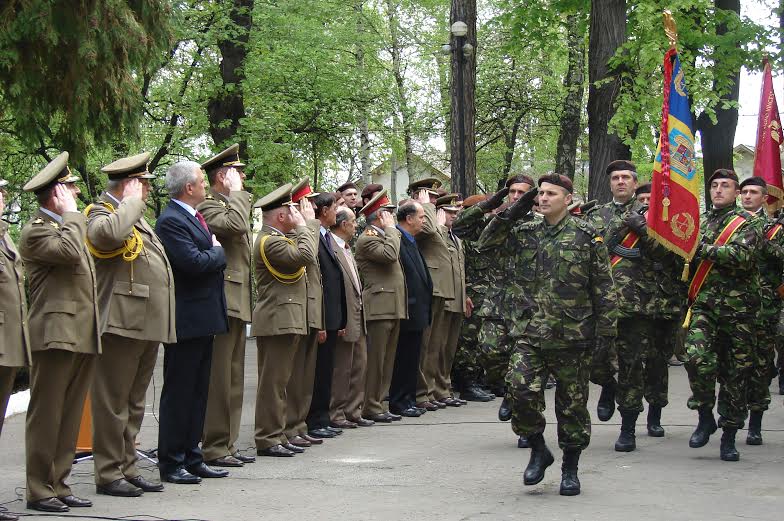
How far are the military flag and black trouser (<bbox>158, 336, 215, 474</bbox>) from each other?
12.6 feet

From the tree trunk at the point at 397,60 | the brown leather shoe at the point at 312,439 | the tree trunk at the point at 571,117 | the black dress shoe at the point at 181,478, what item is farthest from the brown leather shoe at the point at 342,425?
the tree trunk at the point at 397,60

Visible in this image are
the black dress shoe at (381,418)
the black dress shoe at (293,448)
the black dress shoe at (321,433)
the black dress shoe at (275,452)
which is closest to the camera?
the black dress shoe at (275,452)

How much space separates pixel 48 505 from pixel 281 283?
3106 mm

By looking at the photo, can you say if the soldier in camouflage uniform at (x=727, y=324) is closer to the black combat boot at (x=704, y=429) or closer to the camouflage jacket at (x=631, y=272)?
the black combat boot at (x=704, y=429)

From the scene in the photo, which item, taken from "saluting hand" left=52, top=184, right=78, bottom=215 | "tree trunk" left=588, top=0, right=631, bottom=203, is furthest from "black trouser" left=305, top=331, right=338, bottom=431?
"tree trunk" left=588, top=0, right=631, bottom=203

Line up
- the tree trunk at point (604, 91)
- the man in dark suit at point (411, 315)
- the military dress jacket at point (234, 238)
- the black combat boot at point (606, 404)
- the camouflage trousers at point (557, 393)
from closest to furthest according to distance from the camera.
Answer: the camouflage trousers at point (557, 393) < the military dress jacket at point (234, 238) < the black combat boot at point (606, 404) < the man in dark suit at point (411, 315) < the tree trunk at point (604, 91)

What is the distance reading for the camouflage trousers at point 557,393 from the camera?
7770mm

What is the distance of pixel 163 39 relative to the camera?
15203mm

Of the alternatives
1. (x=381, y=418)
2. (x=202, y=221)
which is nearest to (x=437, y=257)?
(x=381, y=418)

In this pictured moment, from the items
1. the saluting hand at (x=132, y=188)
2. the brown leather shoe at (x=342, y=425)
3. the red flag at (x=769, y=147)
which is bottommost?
the brown leather shoe at (x=342, y=425)

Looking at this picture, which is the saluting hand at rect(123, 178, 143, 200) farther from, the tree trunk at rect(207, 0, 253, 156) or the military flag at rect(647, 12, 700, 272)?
the tree trunk at rect(207, 0, 253, 156)

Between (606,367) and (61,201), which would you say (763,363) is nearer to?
(606,367)

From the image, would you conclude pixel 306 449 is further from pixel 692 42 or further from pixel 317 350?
pixel 692 42

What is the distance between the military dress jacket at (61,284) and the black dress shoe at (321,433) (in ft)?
12.2
